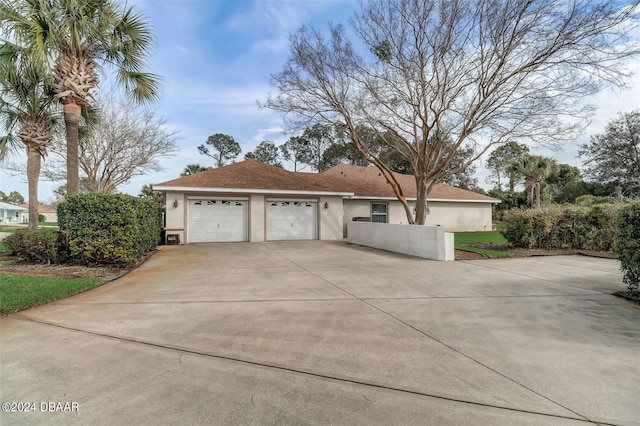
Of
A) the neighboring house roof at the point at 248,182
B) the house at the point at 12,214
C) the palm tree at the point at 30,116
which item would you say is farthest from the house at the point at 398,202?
the house at the point at 12,214

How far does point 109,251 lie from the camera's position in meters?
7.76

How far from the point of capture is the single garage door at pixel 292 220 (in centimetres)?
1653

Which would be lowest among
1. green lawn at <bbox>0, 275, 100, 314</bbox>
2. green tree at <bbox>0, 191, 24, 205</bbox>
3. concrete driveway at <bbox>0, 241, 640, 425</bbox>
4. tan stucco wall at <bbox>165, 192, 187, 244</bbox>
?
concrete driveway at <bbox>0, 241, 640, 425</bbox>

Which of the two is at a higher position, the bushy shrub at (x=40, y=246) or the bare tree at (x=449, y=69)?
the bare tree at (x=449, y=69)

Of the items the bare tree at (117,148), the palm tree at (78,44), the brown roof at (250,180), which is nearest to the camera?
the palm tree at (78,44)

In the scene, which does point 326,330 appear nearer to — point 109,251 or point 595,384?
point 595,384

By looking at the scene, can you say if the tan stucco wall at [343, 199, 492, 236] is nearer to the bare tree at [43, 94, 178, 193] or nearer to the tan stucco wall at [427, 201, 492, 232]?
the tan stucco wall at [427, 201, 492, 232]

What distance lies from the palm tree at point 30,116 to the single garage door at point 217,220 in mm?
5909

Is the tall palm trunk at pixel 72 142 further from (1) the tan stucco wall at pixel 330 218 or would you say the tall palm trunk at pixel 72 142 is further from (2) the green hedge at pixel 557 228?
(2) the green hedge at pixel 557 228

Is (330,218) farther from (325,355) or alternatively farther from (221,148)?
(221,148)

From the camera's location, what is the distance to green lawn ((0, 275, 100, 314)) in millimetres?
4934

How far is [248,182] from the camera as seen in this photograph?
16.0 meters

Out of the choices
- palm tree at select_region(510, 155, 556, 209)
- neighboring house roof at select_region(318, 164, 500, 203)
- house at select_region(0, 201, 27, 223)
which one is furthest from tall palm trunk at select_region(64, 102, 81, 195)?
house at select_region(0, 201, 27, 223)

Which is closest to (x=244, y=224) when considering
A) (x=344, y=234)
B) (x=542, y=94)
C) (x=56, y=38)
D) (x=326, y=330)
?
(x=344, y=234)
